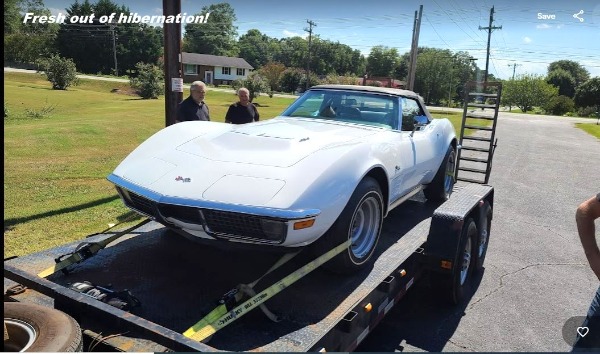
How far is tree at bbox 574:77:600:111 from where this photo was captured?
223 ft

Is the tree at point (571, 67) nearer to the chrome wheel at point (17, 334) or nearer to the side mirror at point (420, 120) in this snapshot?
the side mirror at point (420, 120)

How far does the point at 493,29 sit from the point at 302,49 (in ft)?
184

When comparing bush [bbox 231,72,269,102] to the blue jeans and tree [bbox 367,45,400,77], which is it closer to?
the blue jeans

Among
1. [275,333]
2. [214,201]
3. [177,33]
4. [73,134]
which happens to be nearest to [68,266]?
[214,201]

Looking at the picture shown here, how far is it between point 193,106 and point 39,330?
4695 mm

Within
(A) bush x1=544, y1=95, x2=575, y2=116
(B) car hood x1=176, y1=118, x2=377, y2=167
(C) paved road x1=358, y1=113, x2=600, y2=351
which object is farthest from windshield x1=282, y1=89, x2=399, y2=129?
(A) bush x1=544, y1=95, x2=575, y2=116

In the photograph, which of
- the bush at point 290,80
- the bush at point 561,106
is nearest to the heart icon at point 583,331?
the bush at point 290,80

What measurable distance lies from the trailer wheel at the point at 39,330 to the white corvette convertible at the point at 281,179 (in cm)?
93

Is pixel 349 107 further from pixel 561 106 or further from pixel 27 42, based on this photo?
pixel 561 106

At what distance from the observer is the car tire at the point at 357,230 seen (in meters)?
3.20

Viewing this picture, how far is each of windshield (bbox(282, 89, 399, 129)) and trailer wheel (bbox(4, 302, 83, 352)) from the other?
3.17 meters

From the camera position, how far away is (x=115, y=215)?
645 cm

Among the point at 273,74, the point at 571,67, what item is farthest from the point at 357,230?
the point at 571,67

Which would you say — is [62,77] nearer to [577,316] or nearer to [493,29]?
[577,316]
